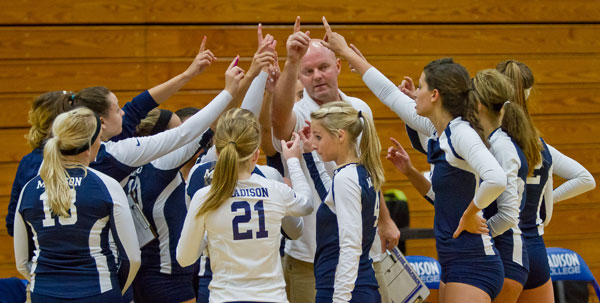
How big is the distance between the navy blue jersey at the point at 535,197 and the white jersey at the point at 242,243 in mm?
1243

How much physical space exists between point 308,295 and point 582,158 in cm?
379

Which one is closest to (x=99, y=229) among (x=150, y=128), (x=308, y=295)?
(x=308, y=295)

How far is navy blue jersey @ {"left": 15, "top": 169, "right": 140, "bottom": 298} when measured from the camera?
8.05 ft

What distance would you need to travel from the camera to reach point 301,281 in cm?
295

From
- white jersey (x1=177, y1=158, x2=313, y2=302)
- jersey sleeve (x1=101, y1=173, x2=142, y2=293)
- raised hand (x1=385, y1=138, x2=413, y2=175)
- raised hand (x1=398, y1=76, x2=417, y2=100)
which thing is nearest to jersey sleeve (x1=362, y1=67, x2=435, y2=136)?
raised hand (x1=385, y1=138, x2=413, y2=175)

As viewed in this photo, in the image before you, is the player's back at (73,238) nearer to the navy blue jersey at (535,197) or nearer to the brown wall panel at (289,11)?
the navy blue jersey at (535,197)

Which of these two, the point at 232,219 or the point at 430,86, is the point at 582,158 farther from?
the point at 232,219

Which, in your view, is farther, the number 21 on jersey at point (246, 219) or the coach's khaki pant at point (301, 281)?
the coach's khaki pant at point (301, 281)

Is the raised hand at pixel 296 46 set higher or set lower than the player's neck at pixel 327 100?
higher

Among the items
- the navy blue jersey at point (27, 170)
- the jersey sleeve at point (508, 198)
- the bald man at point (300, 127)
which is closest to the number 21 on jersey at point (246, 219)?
the bald man at point (300, 127)

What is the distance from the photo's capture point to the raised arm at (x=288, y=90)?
291 centimetres

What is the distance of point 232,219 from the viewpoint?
230 cm

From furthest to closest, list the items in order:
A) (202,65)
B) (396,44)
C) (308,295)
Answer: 1. (396,44)
2. (202,65)
3. (308,295)

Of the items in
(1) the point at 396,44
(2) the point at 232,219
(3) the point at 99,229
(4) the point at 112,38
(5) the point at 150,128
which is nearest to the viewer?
(2) the point at 232,219
